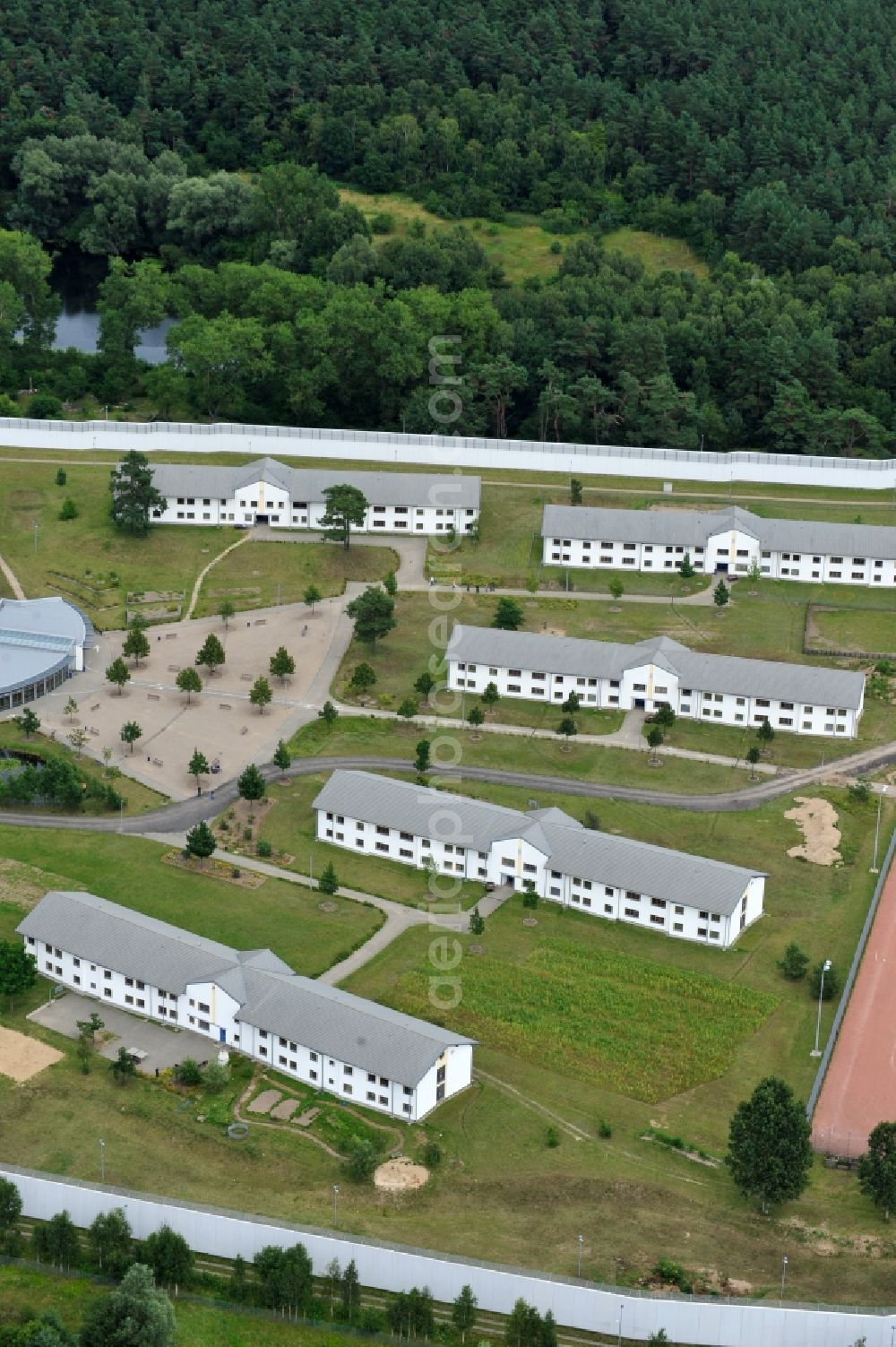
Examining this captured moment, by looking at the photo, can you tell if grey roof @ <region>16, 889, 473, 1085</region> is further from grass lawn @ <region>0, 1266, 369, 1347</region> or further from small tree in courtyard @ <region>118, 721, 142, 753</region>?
small tree in courtyard @ <region>118, 721, 142, 753</region>

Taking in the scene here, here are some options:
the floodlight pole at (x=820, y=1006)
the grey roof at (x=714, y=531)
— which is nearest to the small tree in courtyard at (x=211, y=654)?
the grey roof at (x=714, y=531)

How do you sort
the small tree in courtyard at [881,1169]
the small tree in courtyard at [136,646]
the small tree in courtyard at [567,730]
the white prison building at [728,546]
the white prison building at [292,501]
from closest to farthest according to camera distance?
1. the small tree in courtyard at [881,1169]
2. the small tree in courtyard at [567,730]
3. the small tree in courtyard at [136,646]
4. the white prison building at [728,546]
5. the white prison building at [292,501]

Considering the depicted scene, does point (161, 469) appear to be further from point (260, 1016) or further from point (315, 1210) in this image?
point (315, 1210)

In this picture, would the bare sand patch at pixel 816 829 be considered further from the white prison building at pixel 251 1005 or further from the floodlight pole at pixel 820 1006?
the white prison building at pixel 251 1005

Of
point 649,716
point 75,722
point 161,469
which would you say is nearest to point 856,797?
point 649,716

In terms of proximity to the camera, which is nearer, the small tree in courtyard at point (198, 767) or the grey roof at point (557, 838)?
the grey roof at point (557, 838)

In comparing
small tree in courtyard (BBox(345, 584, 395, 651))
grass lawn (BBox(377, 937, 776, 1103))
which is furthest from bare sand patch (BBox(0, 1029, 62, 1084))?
small tree in courtyard (BBox(345, 584, 395, 651))

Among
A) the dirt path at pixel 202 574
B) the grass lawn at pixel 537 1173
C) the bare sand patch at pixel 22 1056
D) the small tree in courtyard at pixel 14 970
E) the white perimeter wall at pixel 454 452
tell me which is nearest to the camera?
the grass lawn at pixel 537 1173
